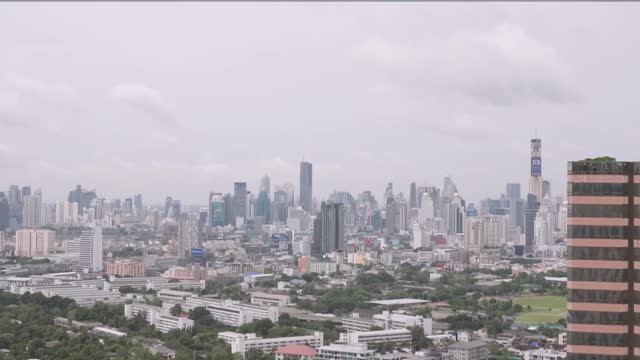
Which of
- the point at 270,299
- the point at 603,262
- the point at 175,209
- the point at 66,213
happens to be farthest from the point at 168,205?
the point at 603,262

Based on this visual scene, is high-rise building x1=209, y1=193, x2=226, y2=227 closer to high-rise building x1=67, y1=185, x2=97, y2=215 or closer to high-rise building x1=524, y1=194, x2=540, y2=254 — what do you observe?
high-rise building x1=67, y1=185, x2=97, y2=215

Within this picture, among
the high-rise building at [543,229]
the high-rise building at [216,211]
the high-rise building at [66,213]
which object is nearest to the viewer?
the high-rise building at [543,229]

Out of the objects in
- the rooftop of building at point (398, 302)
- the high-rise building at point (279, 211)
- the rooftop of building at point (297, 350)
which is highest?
the high-rise building at point (279, 211)

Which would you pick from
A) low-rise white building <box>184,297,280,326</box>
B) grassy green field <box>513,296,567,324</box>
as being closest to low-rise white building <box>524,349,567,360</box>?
grassy green field <box>513,296,567,324</box>

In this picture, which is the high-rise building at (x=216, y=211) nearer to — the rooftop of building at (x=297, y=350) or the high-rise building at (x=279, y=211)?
the high-rise building at (x=279, y=211)

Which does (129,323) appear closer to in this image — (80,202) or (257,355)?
(257,355)


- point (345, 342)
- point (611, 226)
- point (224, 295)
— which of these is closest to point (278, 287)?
point (224, 295)

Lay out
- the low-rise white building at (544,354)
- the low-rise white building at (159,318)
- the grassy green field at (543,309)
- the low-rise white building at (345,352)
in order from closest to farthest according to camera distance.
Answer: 1. the low-rise white building at (544,354)
2. the low-rise white building at (345,352)
3. the low-rise white building at (159,318)
4. the grassy green field at (543,309)

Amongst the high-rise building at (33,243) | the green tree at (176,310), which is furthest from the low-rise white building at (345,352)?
the high-rise building at (33,243)
